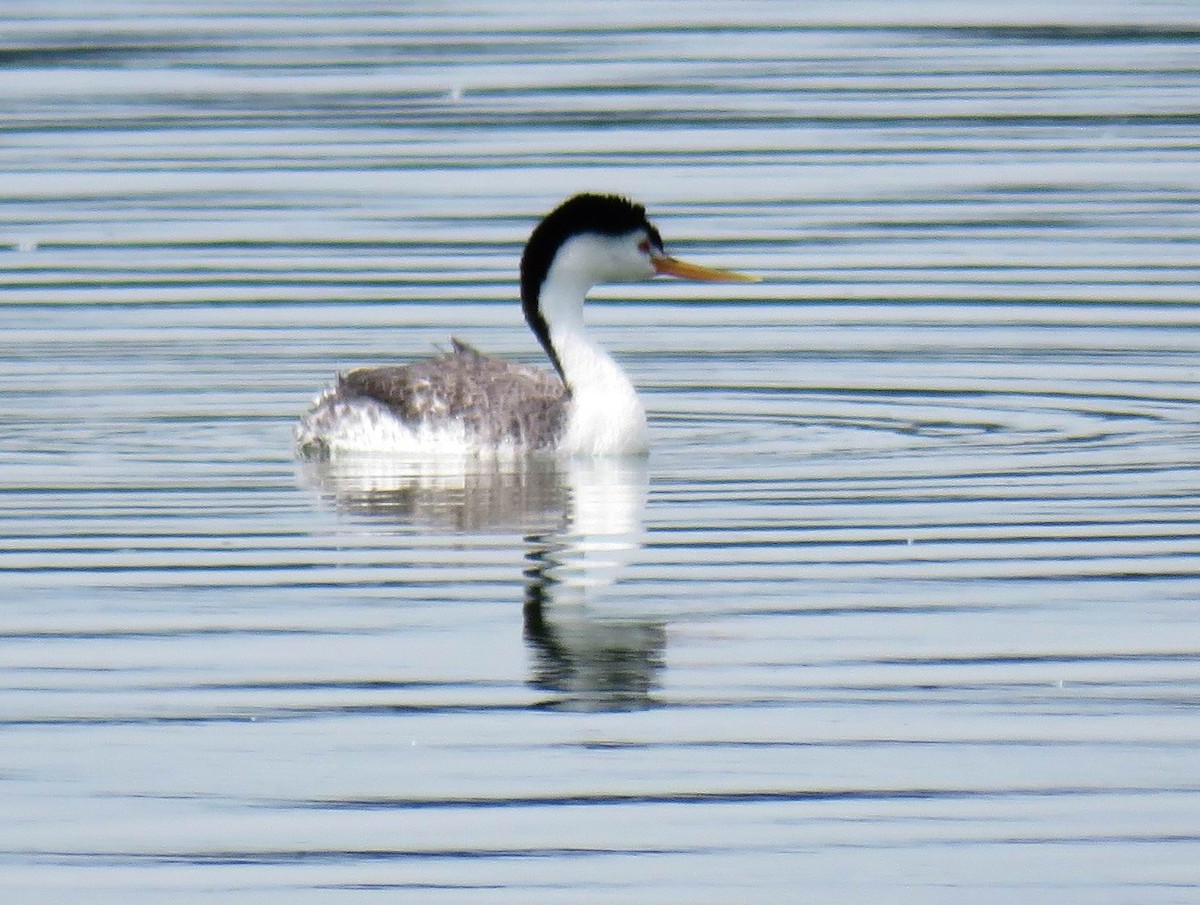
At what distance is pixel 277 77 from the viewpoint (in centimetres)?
2792

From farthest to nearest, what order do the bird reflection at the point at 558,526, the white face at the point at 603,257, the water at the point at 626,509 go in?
the white face at the point at 603,257 < the bird reflection at the point at 558,526 < the water at the point at 626,509

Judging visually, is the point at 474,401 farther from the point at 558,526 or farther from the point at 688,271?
the point at 558,526

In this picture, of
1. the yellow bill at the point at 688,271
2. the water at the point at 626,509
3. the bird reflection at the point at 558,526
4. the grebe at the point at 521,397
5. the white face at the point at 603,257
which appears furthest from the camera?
the yellow bill at the point at 688,271

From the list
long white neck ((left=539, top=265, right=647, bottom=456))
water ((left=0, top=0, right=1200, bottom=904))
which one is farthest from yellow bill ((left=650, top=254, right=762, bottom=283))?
water ((left=0, top=0, right=1200, bottom=904))

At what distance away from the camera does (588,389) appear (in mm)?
14836

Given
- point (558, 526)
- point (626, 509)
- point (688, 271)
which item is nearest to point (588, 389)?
point (688, 271)

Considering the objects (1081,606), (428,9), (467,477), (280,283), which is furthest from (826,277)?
(428,9)

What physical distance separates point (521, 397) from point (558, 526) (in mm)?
2175

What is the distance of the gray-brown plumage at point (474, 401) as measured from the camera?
1484 centimetres

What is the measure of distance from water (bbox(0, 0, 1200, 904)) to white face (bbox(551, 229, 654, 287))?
698 mm

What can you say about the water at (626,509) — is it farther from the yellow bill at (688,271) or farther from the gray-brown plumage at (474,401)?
the yellow bill at (688,271)


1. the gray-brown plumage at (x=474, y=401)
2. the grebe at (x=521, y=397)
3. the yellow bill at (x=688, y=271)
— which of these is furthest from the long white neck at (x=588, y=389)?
the yellow bill at (x=688, y=271)

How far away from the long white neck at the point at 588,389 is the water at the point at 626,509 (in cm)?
18

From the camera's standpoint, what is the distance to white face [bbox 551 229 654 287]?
608 inches
